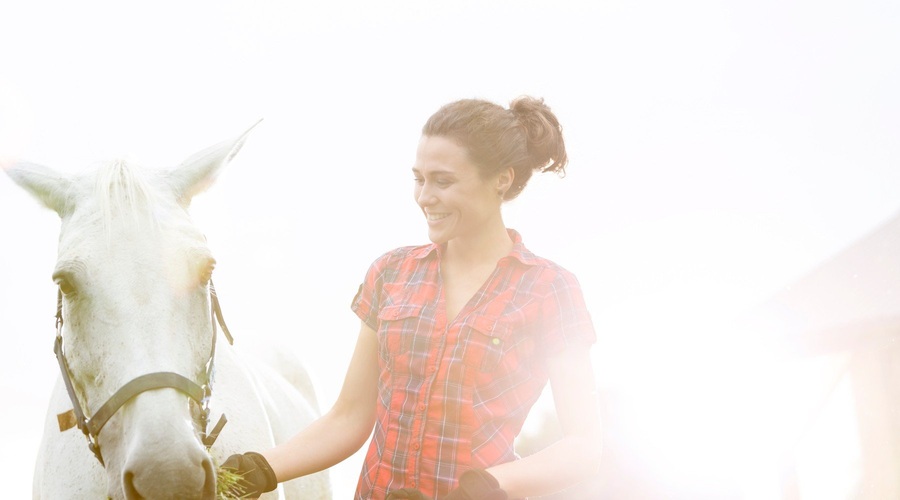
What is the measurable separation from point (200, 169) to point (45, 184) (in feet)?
1.51

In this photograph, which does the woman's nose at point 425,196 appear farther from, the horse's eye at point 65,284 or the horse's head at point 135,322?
the horse's eye at point 65,284

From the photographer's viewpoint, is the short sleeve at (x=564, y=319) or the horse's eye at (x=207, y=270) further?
the horse's eye at (x=207, y=270)

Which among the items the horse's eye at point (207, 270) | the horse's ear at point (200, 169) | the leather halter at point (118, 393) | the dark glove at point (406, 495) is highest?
the horse's ear at point (200, 169)

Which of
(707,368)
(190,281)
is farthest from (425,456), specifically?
(707,368)

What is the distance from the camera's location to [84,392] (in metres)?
2.27

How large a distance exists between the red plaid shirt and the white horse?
503mm

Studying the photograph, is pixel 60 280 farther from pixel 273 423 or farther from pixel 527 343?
pixel 273 423

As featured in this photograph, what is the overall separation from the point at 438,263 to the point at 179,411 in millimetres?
819

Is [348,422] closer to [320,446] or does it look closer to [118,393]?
[320,446]

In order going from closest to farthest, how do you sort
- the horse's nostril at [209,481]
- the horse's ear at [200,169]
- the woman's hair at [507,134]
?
1. the horse's nostril at [209,481]
2. the woman's hair at [507,134]
3. the horse's ear at [200,169]

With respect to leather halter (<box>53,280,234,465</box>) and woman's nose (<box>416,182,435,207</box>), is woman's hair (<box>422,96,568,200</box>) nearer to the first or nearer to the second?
woman's nose (<box>416,182,435,207</box>)

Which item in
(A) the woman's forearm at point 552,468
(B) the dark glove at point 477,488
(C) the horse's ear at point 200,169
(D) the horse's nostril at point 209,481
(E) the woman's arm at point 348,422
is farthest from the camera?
(C) the horse's ear at point 200,169

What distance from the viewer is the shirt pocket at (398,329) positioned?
2.25 meters

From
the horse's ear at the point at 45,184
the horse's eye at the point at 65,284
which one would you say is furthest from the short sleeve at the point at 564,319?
the horse's ear at the point at 45,184
